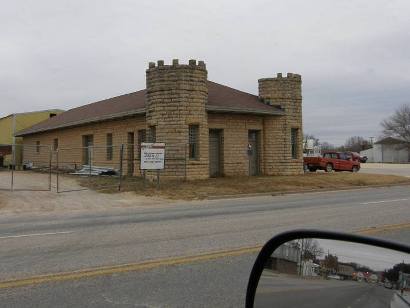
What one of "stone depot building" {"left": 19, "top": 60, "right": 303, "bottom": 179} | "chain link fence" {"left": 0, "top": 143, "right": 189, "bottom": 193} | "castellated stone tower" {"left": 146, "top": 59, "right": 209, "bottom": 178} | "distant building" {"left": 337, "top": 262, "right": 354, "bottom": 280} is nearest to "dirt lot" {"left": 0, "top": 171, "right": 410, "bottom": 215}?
"chain link fence" {"left": 0, "top": 143, "right": 189, "bottom": 193}

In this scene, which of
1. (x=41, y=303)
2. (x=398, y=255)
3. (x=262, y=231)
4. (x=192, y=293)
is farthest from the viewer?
(x=262, y=231)

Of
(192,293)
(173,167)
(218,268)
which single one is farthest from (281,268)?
(173,167)

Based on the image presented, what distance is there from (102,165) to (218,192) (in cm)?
1312

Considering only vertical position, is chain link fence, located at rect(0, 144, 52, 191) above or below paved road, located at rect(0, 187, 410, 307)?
above

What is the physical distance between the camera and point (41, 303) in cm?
548

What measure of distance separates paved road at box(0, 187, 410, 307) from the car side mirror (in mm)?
3503

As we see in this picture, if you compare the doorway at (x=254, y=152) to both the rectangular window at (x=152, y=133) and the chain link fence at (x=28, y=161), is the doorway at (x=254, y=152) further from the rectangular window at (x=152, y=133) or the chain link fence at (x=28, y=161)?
the chain link fence at (x=28, y=161)

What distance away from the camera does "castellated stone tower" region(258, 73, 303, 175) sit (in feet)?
101

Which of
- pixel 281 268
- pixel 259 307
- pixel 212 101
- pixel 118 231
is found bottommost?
pixel 118 231

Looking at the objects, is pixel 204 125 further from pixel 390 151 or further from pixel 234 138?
pixel 390 151

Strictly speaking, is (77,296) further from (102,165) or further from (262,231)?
(102,165)

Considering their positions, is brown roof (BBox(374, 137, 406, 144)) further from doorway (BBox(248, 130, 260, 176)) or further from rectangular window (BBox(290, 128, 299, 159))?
doorway (BBox(248, 130, 260, 176))

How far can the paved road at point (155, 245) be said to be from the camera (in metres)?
5.82

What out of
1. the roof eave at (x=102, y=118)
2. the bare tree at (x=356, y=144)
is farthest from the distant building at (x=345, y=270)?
the bare tree at (x=356, y=144)
